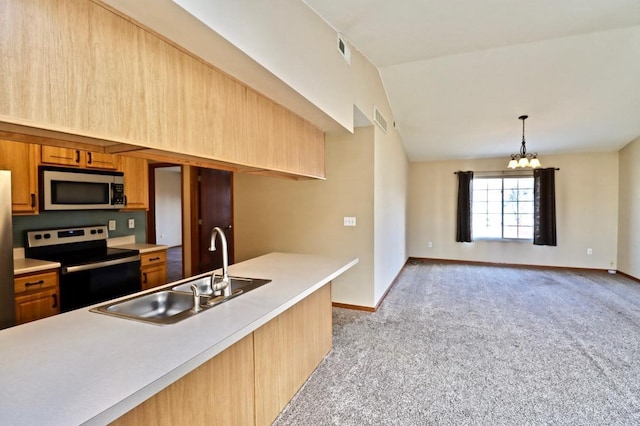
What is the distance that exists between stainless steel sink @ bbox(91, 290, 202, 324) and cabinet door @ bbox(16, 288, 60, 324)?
1430mm

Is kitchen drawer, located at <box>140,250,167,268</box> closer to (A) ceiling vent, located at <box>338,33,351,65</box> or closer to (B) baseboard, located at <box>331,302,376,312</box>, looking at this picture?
(B) baseboard, located at <box>331,302,376,312</box>

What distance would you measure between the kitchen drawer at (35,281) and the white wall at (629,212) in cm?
788

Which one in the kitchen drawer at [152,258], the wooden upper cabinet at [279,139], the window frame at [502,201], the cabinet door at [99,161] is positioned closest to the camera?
the wooden upper cabinet at [279,139]

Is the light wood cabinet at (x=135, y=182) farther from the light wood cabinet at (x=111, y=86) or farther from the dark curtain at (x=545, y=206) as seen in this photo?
the dark curtain at (x=545, y=206)

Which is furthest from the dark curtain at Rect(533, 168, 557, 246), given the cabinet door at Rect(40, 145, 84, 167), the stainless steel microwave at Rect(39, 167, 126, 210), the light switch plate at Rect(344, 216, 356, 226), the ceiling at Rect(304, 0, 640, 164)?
the cabinet door at Rect(40, 145, 84, 167)

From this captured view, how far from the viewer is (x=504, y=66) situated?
12.0 feet

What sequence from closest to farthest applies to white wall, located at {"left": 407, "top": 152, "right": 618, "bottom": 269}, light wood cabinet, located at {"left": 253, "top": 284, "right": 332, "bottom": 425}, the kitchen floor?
light wood cabinet, located at {"left": 253, "top": 284, "right": 332, "bottom": 425}, the kitchen floor, white wall, located at {"left": 407, "top": 152, "right": 618, "bottom": 269}

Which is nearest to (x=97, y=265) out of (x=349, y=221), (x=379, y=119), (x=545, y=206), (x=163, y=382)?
(x=163, y=382)

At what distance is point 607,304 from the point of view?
4.12 metres

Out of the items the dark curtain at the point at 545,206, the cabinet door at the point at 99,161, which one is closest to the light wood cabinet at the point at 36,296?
the cabinet door at the point at 99,161

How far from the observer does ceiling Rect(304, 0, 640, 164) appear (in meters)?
2.69

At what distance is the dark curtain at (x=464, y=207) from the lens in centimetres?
665

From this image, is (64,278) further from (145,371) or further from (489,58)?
(489,58)

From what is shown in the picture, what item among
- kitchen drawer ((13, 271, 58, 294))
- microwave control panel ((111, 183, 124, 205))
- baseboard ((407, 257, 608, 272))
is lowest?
baseboard ((407, 257, 608, 272))
